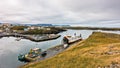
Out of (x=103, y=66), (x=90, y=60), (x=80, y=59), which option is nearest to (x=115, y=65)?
(x=103, y=66)

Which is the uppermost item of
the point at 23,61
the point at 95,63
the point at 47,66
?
the point at 95,63

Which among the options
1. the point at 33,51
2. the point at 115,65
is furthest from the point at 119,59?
the point at 33,51

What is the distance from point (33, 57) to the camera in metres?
64.7

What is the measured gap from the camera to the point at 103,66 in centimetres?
2992

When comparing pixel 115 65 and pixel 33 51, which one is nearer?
pixel 115 65

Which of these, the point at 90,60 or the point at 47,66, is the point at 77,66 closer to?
the point at 90,60

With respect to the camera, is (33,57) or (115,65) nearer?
(115,65)

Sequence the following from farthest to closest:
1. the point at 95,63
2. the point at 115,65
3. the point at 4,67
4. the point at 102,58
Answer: the point at 4,67, the point at 102,58, the point at 95,63, the point at 115,65

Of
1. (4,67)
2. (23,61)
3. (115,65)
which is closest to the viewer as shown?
(115,65)

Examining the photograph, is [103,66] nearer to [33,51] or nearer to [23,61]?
[23,61]

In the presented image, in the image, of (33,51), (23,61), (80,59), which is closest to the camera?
(80,59)

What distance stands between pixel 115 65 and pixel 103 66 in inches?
81.5

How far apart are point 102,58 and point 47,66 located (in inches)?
503

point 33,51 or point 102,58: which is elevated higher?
point 102,58
